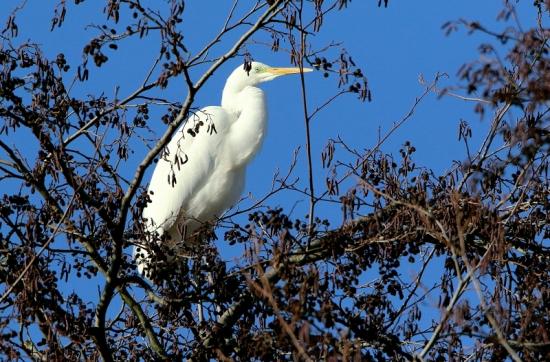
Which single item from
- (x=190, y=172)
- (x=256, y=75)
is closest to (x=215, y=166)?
(x=190, y=172)

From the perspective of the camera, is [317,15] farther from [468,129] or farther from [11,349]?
[11,349]

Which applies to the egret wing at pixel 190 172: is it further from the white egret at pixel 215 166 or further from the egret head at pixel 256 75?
the egret head at pixel 256 75

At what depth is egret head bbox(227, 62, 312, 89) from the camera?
1000 centimetres

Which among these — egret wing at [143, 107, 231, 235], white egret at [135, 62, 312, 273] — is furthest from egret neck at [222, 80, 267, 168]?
egret wing at [143, 107, 231, 235]

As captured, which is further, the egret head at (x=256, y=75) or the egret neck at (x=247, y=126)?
the egret head at (x=256, y=75)

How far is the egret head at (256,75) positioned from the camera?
10000 millimetres

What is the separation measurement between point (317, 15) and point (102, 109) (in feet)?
3.86

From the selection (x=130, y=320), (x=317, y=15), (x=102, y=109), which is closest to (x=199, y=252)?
(x=130, y=320)

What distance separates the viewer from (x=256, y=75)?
1024cm

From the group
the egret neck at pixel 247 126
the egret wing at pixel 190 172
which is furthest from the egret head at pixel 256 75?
the egret wing at pixel 190 172

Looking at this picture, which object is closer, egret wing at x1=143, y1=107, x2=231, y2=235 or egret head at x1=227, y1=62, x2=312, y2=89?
egret wing at x1=143, y1=107, x2=231, y2=235

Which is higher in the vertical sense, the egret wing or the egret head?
the egret head

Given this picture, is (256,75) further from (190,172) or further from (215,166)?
(190,172)

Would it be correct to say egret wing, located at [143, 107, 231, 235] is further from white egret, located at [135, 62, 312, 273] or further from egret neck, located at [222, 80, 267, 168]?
egret neck, located at [222, 80, 267, 168]
